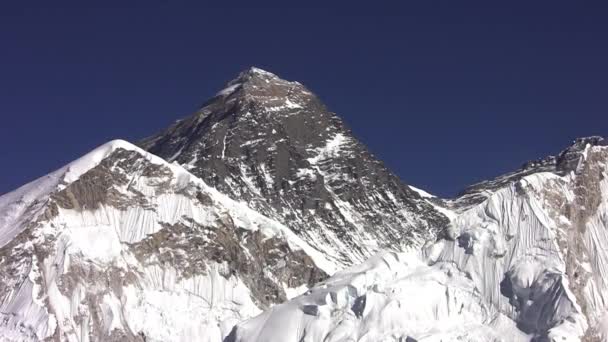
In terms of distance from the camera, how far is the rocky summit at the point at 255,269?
139375mm

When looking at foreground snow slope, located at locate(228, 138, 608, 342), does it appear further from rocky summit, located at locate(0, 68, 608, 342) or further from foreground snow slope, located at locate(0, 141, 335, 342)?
foreground snow slope, located at locate(0, 141, 335, 342)

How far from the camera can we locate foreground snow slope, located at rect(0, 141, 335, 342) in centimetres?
15062

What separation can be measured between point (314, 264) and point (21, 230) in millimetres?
47169

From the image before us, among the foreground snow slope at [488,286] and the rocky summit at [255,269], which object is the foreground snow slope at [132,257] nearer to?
the rocky summit at [255,269]

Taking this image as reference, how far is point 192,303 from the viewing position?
16200 centimetres

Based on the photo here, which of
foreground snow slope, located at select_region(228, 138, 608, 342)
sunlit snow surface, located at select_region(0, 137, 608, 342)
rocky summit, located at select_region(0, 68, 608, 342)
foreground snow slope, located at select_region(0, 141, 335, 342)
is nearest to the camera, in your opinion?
foreground snow slope, located at select_region(228, 138, 608, 342)

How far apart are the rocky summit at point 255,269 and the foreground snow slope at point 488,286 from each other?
7.1 inches

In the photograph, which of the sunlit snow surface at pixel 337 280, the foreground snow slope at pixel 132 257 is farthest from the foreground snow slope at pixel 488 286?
the foreground snow slope at pixel 132 257

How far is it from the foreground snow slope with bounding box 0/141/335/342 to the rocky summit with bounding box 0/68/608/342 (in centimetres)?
19

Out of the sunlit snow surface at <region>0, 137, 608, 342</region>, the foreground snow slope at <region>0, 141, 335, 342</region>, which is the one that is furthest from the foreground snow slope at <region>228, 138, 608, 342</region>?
the foreground snow slope at <region>0, 141, 335, 342</region>

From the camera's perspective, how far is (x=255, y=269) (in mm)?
174750

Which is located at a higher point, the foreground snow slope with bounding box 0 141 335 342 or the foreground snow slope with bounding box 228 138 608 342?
the foreground snow slope with bounding box 0 141 335 342

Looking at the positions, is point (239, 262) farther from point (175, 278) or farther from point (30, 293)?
point (30, 293)

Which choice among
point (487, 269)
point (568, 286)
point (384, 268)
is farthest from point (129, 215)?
point (568, 286)
